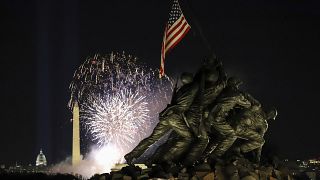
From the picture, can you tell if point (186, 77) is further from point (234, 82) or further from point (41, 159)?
point (41, 159)

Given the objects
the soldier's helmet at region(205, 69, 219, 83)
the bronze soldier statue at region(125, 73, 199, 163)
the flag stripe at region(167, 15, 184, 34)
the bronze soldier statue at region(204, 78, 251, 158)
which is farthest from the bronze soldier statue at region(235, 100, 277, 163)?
the flag stripe at region(167, 15, 184, 34)

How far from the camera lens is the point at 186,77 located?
626 inches

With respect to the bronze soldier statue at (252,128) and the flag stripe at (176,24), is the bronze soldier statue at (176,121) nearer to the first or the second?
the bronze soldier statue at (252,128)

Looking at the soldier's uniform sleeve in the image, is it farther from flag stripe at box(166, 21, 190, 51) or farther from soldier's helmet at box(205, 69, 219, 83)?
flag stripe at box(166, 21, 190, 51)

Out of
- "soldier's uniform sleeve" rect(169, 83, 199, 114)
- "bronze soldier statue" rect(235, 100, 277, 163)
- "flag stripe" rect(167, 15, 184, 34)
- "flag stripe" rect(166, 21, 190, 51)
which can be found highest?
"flag stripe" rect(167, 15, 184, 34)

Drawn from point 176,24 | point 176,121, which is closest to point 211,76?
point 176,121

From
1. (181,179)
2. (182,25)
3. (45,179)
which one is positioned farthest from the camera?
(45,179)

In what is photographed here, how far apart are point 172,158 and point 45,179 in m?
31.2

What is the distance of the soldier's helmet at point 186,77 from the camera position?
1590 centimetres

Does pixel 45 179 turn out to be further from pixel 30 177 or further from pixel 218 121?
pixel 218 121

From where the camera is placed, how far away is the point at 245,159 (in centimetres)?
1574

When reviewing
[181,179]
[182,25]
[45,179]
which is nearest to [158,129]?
[181,179]

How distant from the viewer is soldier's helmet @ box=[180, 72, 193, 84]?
15.9 metres

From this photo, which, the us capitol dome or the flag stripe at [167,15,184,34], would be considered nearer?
the flag stripe at [167,15,184,34]
